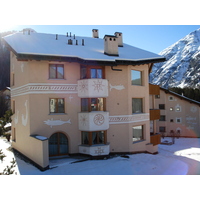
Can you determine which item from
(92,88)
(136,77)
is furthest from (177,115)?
(92,88)

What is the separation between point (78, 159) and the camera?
40.9 ft

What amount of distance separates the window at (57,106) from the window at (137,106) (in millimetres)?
5789

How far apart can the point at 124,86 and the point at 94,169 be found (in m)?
6.77

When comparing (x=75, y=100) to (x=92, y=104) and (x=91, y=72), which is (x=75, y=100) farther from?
(x=91, y=72)

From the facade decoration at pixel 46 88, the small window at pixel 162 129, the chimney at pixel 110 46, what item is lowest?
the small window at pixel 162 129

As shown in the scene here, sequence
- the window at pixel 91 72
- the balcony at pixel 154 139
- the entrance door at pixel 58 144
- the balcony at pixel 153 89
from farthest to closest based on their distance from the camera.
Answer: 1. the balcony at pixel 153 89
2. the balcony at pixel 154 139
3. the window at pixel 91 72
4. the entrance door at pixel 58 144

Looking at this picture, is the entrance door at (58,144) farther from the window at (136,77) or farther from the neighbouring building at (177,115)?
the neighbouring building at (177,115)

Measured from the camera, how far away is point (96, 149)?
13031mm

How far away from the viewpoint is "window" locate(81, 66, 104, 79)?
43.8 feet

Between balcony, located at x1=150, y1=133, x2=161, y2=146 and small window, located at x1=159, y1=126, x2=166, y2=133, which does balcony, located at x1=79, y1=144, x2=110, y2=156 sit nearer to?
balcony, located at x1=150, y1=133, x2=161, y2=146

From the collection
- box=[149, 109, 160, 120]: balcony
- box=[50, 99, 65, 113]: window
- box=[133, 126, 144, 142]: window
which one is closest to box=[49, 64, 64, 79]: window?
box=[50, 99, 65, 113]: window

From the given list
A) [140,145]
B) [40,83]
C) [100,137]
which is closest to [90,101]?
[100,137]

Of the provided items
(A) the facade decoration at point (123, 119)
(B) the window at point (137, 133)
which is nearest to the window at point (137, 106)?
(A) the facade decoration at point (123, 119)

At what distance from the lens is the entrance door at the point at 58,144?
13016mm
